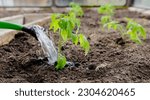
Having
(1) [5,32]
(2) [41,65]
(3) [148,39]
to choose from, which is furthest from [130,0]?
(2) [41,65]

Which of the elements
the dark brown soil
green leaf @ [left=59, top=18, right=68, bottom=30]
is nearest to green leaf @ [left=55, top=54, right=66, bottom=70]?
the dark brown soil

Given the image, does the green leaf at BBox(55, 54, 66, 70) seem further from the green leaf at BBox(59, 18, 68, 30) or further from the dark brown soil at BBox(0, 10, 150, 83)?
the green leaf at BBox(59, 18, 68, 30)

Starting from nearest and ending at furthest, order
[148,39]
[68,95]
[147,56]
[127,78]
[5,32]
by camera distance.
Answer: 1. [68,95]
2. [127,78]
3. [147,56]
4. [5,32]
5. [148,39]

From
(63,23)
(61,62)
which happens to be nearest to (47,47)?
(61,62)

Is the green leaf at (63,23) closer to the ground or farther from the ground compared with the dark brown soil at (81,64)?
farther from the ground

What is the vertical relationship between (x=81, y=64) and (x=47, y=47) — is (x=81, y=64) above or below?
below

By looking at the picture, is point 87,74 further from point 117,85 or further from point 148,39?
point 148,39

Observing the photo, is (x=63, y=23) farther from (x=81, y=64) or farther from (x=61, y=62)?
(x=81, y=64)

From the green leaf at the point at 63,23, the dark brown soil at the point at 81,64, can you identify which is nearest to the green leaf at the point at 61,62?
the dark brown soil at the point at 81,64

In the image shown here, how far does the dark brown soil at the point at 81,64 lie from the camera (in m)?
1.81

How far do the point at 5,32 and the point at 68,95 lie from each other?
1365 millimetres

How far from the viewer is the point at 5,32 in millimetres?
2613

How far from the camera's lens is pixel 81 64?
2.05 m

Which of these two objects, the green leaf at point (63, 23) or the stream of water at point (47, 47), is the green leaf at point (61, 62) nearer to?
the stream of water at point (47, 47)
